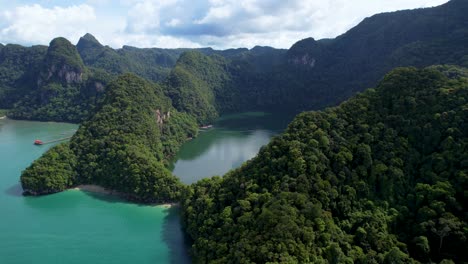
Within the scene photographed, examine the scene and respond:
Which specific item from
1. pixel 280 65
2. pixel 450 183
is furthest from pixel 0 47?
pixel 450 183

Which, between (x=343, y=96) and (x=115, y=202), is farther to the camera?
(x=343, y=96)

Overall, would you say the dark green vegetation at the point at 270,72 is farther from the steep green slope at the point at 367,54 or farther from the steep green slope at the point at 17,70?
the steep green slope at the point at 17,70

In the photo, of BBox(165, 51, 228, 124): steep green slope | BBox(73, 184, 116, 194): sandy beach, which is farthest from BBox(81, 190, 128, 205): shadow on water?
BBox(165, 51, 228, 124): steep green slope

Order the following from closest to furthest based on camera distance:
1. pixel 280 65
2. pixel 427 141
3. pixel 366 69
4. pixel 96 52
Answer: pixel 427 141, pixel 366 69, pixel 280 65, pixel 96 52

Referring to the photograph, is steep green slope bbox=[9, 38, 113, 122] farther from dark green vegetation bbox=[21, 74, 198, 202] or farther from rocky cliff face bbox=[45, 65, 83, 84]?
dark green vegetation bbox=[21, 74, 198, 202]

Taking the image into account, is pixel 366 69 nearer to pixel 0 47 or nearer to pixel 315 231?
pixel 315 231

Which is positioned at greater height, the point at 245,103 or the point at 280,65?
the point at 280,65

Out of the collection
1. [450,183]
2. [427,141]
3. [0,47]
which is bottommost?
[450,183]

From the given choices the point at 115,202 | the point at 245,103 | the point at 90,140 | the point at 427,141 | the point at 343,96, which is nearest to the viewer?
the point at 427,141
